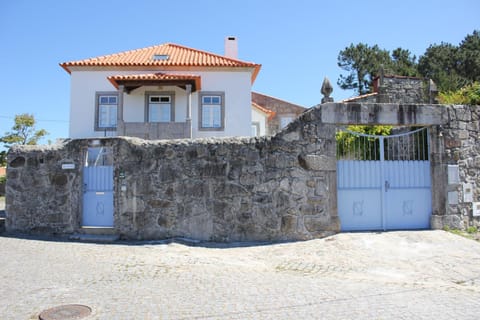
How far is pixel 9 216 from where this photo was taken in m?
8.73

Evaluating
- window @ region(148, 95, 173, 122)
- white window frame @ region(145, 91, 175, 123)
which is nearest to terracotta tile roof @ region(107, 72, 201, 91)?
white window frame @ region(145, 91, 175, 123)

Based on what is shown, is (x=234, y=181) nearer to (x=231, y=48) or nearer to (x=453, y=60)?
(x=231, y=48)

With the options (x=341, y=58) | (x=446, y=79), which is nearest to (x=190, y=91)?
(x=446, y=79)

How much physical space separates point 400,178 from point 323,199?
1918 mm

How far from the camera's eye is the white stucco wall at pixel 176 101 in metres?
17.3

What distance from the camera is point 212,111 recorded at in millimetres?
17594

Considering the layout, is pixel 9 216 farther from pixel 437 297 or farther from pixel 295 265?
pixel 437 297

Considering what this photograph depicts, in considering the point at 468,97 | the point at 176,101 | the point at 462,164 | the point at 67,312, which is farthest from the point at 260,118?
the point at 67,312

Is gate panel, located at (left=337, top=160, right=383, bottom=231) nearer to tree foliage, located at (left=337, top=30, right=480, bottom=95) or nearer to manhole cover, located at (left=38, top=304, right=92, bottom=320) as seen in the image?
manhole cover, located at (left=38, top=304, right=92, bottom=320)

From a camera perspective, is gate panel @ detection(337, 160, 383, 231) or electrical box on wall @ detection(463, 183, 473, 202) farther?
electrical box on wall @ detection(463, 183, 473, 202)

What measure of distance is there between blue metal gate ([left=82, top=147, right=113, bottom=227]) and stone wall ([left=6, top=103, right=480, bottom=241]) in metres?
0.17

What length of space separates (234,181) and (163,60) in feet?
38.8

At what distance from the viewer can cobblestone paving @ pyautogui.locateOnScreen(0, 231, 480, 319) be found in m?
4.24

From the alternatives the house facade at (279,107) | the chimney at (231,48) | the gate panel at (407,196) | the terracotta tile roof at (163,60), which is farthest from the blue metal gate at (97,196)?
the house facade at (279,107)
